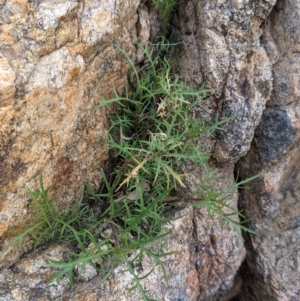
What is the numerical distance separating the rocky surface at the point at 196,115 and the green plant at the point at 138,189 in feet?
0.25

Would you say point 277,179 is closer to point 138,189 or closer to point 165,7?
point 138,189

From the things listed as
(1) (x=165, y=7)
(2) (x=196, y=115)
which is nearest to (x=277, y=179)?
(2) (x=196, y=115)

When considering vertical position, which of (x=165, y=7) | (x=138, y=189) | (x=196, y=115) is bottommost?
(x=138, y=189)

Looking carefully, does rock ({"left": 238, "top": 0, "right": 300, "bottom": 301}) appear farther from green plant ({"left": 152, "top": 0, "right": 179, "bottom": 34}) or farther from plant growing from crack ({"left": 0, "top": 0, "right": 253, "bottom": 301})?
green plant ({"left": 152, "top": 0, "right": 179, "bottom": 34})

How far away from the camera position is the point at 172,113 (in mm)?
2162

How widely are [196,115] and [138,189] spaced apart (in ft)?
2.04

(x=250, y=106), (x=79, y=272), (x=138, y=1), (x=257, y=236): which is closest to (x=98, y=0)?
(x=138, y=1)

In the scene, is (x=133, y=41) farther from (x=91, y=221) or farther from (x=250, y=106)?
(x=91, y=221)

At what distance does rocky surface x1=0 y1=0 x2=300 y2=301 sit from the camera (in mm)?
1836

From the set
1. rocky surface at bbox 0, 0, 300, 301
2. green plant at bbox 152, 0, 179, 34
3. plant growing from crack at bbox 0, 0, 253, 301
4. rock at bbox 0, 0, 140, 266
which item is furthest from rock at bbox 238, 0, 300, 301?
rock at bbox 0, 0, 140, 266

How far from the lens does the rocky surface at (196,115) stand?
1836 millimetres

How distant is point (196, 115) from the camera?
2.32m

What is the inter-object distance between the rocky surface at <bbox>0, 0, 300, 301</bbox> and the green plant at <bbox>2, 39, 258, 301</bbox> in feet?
0.25

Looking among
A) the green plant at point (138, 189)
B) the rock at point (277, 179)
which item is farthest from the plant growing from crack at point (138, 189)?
the rock at point (277, 179)
